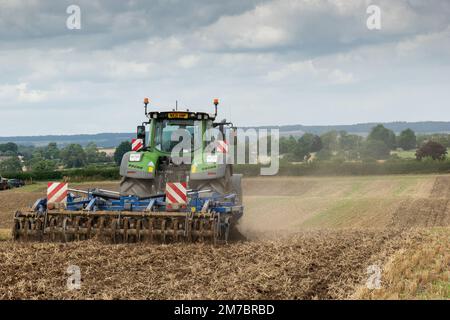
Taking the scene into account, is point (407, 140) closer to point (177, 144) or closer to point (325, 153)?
point (325, 153)

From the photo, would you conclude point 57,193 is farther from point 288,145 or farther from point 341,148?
point 341,148

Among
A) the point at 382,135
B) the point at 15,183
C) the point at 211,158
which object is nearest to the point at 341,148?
the point at 382,135

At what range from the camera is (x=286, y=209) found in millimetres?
28266

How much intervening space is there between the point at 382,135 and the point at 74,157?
35822 millimetres

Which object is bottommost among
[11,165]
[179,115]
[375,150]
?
[11,165]

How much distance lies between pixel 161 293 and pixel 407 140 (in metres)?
76.0

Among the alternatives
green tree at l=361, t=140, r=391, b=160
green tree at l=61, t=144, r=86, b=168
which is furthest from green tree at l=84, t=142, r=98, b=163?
green tree at l=361, t=140, r=391, b=160

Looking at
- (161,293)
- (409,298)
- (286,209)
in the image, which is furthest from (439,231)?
(286,209)

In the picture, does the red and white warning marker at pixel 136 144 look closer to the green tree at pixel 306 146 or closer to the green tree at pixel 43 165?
the green tree at pixel 306 146

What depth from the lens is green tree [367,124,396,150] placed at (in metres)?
71.9

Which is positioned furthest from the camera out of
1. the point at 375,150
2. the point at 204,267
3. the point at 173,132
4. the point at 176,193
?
the point at 375,150

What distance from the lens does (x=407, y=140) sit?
80.1 m

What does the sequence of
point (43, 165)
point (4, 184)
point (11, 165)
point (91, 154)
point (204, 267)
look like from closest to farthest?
point (204, 267) < point (4, 184) < point (43, 165) < point (91, 154) < point (11, 165)

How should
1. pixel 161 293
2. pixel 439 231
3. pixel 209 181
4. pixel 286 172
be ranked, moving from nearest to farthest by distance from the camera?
pixel 161 293 < pixel 209 181 < pixel 439 231 < pixel 286 172
